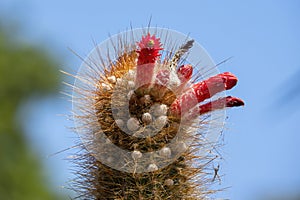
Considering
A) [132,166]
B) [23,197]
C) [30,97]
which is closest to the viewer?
[132,166]

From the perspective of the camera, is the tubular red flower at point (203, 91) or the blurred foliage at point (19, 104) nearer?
the tubular red flower at point (203, 91)

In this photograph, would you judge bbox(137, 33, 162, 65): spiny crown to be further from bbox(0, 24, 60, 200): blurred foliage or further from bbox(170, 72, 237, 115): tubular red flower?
bbox(0, 24, 60, 200): blurred foliage

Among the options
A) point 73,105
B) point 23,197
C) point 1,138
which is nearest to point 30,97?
point 1,138

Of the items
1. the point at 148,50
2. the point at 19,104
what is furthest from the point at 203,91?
the point at 19,104

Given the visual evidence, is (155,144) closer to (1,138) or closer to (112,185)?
(112,185)

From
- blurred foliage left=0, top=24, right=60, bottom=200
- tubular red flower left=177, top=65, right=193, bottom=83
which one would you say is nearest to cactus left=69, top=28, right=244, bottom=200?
tubular red flower left=177, top=65, right=193, bottom=83

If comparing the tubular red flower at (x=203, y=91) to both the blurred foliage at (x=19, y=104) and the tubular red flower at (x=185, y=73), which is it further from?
the blurred foliage at (x=19, y=104)

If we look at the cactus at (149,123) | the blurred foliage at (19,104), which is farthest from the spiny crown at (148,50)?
the blurred foliage at (19,104)
